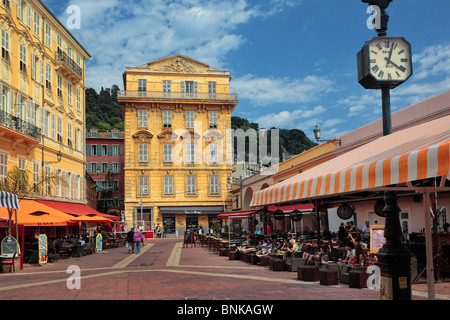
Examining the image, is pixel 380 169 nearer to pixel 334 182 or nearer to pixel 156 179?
pixel 334 182

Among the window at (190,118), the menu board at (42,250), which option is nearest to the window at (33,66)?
the menu board at (42,250)

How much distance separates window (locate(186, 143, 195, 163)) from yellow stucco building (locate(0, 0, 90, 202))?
17.5 metres

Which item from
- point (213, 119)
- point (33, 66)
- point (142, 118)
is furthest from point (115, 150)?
point (33, 66)

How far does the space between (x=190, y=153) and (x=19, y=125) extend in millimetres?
28476

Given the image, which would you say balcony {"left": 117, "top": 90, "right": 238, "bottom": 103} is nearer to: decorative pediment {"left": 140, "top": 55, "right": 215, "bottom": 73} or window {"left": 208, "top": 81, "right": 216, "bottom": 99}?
window {"left": 208, "top": 81, "right": 216, "bottom": 99}

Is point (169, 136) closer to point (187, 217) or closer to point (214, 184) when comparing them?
point (214, 184)

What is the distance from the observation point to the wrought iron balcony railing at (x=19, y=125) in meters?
20.3

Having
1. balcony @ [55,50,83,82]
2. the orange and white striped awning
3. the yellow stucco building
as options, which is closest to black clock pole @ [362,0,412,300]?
the orange and white striped awning

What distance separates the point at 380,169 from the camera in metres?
5.43

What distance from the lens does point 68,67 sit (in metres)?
28.8

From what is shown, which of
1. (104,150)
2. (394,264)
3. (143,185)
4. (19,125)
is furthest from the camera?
(104,150)

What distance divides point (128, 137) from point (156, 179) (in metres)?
5.55

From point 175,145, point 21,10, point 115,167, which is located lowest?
point 115,167
